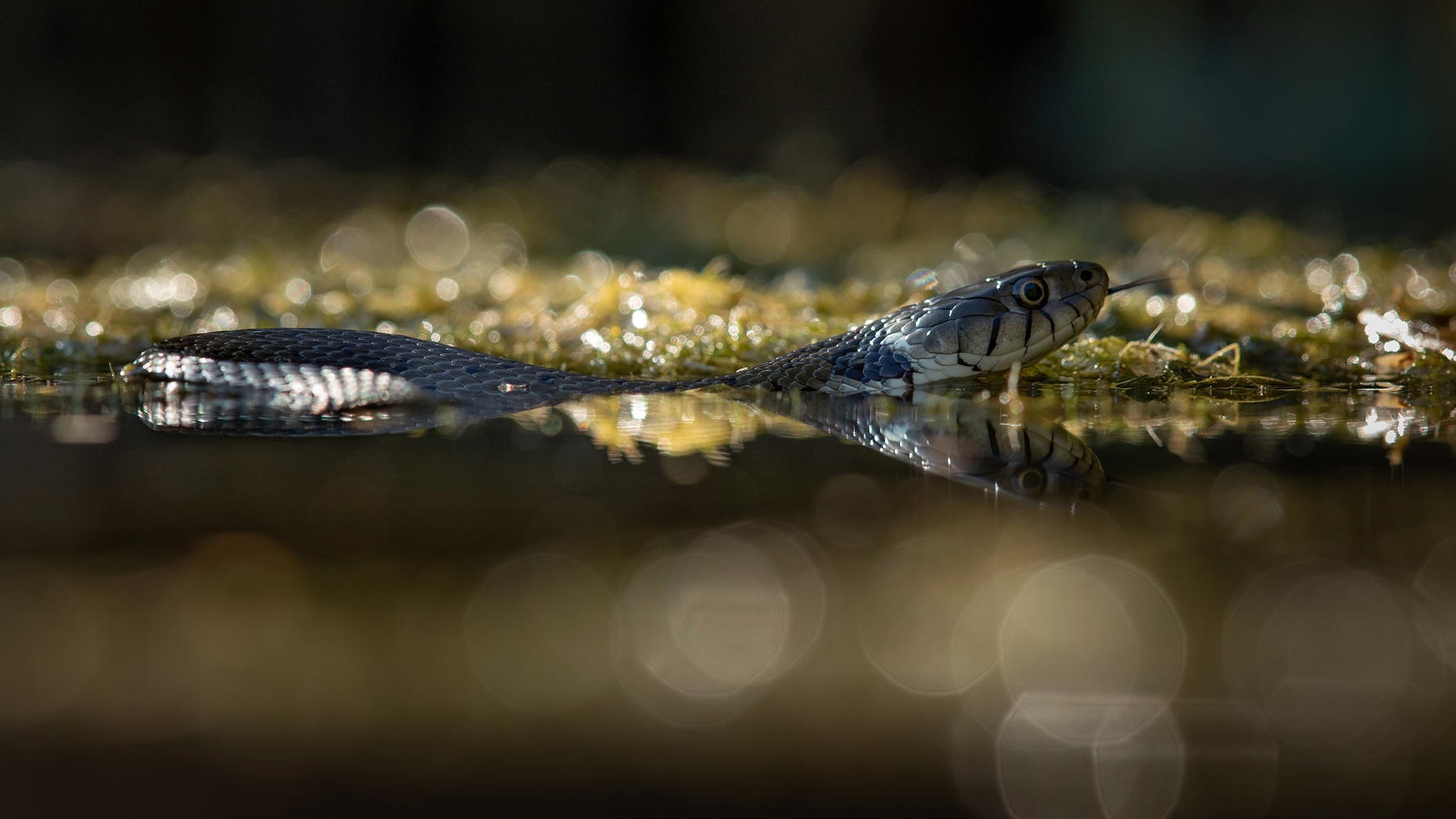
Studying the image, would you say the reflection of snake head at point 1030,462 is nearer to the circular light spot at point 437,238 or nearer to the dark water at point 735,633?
Answer: the dark water at point 735,633

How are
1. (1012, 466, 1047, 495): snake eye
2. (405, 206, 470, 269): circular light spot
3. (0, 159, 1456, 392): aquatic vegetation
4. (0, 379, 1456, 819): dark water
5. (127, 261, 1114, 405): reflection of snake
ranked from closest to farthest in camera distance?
(0, 379, 1456, 819): dark water
(1012, 466, 1047, 495): snake eye
(127, 261, 1114, 405): reflection of snake
(0, 159, 1456, 392): aquatic vegetation
(405, 206, 470, 269): circular light spot

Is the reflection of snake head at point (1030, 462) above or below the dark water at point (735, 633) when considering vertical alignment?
above

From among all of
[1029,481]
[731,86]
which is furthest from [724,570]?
[731,86]

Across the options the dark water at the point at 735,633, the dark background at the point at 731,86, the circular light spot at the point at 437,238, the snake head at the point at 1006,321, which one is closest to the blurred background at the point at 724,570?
the dark water at the point at 735,633

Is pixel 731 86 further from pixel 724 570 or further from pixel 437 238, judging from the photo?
pixel 724 570

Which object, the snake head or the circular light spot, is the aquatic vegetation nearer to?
the circular light spot

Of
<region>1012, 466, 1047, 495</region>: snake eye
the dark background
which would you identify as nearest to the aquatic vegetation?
the dark background

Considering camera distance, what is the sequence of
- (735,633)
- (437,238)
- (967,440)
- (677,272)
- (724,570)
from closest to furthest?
(735,633)
(724,570)
(967,440)
(677,272)
(437,238)

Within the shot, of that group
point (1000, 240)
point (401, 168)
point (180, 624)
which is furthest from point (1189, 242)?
point (401, 168)
